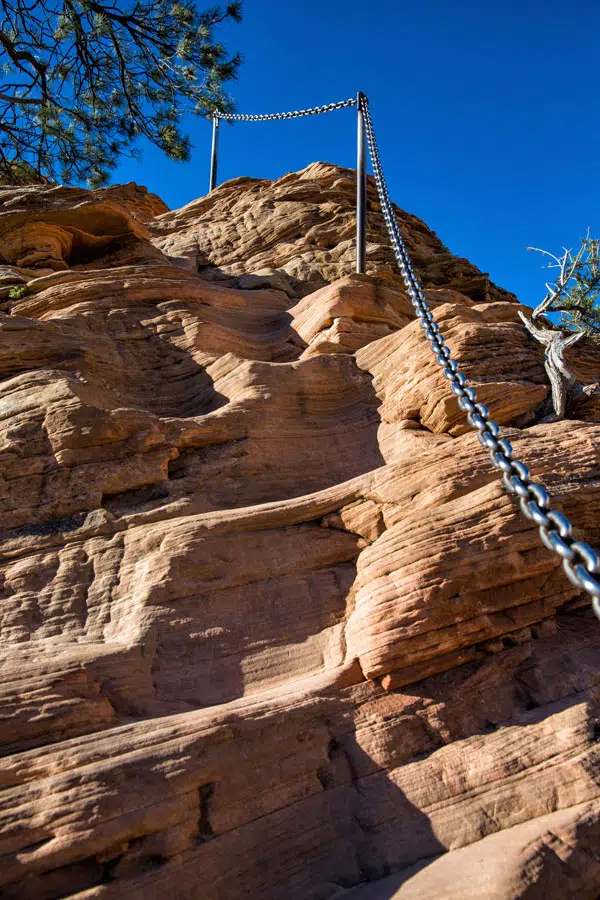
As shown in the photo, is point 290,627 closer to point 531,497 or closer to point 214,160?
point 531,497

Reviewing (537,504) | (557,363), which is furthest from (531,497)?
(557,363)

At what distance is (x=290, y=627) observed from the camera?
5898 millimetres

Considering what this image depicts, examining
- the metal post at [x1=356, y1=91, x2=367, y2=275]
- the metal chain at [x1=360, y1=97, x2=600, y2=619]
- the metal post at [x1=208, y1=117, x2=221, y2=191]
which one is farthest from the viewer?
the metal post at [x1=208, y1=117, x2=221, y2=191]

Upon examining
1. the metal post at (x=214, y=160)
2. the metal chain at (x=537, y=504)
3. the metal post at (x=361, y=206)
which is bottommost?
the metal chain at (x=537, y=504)

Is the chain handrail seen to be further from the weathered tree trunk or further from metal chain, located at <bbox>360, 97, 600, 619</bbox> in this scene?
the weathered tree trunk

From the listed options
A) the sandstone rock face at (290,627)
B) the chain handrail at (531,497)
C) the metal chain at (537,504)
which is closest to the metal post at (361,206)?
the sandstone rock face at (290,627)

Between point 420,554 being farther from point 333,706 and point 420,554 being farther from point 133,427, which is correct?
point 133,427

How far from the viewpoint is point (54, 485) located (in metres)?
7.12

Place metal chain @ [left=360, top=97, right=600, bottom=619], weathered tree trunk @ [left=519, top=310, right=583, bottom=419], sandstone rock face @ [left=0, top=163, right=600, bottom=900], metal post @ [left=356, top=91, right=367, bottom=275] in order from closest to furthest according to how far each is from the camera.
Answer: metal chain @ [left=360, top=97, right=600, bottom=619]
sandstone rock face @ [left=0, top=163, right=600, bottom=900]
weathered tree trunk @ [left=519, top=310, right=583, bottom=419]
metal post @ [left=356, top=91, right=367, bottom=275]

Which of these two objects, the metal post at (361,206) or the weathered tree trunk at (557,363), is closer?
the weathered tree trunk at (557,363)

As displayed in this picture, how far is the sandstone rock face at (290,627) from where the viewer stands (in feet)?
13.3

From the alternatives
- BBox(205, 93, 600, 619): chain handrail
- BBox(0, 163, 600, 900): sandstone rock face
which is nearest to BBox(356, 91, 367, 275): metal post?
BBox(0, 163, 600, 900): sandstone rock face

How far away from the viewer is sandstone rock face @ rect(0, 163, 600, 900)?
4055mm

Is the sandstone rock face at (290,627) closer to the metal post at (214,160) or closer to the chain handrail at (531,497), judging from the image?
the chain handrail at (531,497)
